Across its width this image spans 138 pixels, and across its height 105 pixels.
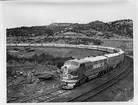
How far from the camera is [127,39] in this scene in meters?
2.36

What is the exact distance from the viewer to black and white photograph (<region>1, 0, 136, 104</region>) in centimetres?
224

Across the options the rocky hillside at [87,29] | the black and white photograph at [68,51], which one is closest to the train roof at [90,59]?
the black and white photograph at [68,51]

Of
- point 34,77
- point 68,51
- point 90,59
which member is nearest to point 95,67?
point 90,59

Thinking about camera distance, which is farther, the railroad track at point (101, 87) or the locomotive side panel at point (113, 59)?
the locomotive side panel at point (113, 59)

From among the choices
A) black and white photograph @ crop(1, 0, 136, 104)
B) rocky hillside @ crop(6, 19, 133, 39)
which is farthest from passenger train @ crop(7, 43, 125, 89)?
rocky hillside @ crop(6, 19, 133, 39)

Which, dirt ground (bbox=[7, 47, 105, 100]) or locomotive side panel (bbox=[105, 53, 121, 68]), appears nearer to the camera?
dirt ground (bbox=[7, 47, 105, 100])

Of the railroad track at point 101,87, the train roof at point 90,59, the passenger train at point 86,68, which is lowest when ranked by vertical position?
the railroad track at point 101,87

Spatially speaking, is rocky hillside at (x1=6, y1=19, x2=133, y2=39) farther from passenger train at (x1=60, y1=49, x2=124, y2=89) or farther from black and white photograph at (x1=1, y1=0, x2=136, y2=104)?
passenger train at (x1=60, y1=49, x2=124, y2=89)

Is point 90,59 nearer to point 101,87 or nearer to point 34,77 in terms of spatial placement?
point 101,87

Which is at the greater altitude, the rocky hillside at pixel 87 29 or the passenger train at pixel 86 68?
the rocky hillside at pixel 87 29

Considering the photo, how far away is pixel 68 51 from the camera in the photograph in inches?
91.2

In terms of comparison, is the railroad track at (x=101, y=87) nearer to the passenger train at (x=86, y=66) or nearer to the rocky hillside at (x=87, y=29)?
the passenger train at (x=86, y=66)

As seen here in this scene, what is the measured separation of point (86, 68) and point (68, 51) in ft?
0.68

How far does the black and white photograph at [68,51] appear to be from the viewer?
7.36ft
